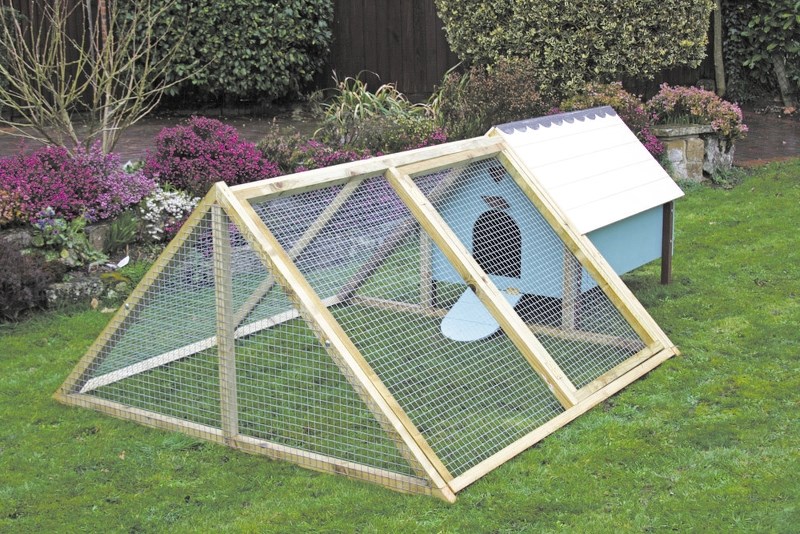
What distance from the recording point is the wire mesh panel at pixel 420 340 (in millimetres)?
4039

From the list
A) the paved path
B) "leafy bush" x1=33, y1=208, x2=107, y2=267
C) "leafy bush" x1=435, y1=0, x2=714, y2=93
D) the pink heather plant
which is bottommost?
the paved path

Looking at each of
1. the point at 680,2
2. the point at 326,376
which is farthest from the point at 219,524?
the point at 680,2

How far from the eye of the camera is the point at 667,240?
18.8 ft

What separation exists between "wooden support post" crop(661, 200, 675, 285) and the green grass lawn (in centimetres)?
77

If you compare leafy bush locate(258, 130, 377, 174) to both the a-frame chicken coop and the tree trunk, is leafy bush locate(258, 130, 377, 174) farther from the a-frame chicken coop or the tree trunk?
the tree trunk

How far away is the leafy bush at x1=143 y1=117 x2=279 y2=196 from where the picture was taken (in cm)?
677

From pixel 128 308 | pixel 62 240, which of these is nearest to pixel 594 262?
pixel 128 308

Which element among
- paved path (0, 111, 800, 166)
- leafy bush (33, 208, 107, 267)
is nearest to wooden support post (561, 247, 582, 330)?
leafy bush (33, 208, 107, 267)

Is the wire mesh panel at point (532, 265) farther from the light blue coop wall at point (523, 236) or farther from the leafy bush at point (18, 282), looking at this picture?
the leafy bush at point (18, 282)

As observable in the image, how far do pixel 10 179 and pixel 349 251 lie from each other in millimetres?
2800

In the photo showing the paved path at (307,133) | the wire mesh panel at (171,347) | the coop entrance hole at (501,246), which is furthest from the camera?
the paved path at (307,133)

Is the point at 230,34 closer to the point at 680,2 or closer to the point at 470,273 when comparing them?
the point at 680,2

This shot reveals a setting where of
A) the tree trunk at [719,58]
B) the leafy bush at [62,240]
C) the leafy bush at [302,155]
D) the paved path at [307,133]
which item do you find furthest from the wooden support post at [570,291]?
the tree trunk at [719,58]

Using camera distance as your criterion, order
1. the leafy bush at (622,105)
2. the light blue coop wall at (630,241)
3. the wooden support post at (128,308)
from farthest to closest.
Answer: the leafy bush at (622,105) → the light blue coop wall at (630,241) → the wooden support post at (128,308)
